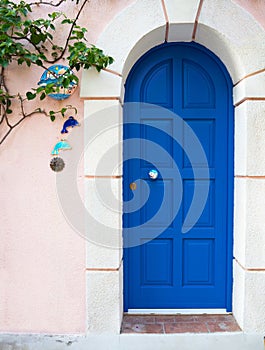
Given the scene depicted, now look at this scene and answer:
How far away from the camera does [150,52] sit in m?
2.64

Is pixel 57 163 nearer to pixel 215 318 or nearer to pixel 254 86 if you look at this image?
pixel 254 86

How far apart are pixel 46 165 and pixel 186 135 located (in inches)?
45.7

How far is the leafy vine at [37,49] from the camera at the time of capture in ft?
7.35

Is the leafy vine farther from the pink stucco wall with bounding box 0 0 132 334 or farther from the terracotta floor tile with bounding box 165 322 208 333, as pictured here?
the terracotta floor tile with bounding box 165 322 208 333

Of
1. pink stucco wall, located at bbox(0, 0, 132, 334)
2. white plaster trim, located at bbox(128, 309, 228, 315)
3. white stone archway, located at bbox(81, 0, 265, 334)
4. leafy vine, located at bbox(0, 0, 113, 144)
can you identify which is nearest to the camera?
leafy vine, located at bbox(0, 0, 113, 144)

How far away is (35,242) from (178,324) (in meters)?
1.31

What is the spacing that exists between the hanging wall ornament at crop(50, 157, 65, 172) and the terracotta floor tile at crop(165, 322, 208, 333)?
1506 mm

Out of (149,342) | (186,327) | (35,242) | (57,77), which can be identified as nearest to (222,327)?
(186,327)

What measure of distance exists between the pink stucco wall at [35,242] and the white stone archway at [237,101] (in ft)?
0.52

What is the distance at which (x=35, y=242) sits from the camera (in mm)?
2469

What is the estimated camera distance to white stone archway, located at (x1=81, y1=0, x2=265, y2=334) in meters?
2.34

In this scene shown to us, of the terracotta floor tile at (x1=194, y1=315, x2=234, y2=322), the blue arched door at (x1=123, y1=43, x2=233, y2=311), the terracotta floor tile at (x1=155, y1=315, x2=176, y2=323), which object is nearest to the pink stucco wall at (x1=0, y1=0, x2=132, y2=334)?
the blue arched door at (x1=123, y1=43, x2=233, y2=311)

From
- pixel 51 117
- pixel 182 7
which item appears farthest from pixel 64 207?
pixel 182 7

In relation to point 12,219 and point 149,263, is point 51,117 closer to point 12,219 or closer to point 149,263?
point 12,219
